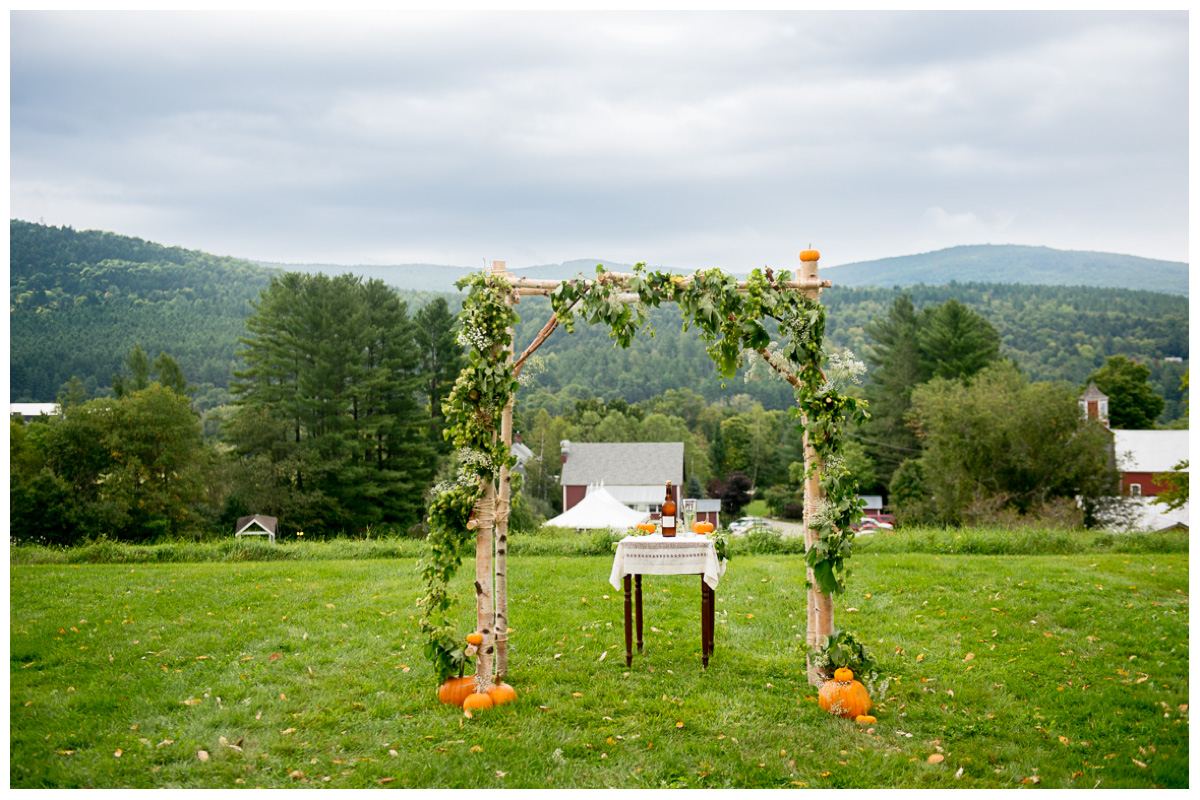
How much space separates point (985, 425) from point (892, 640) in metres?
18.1

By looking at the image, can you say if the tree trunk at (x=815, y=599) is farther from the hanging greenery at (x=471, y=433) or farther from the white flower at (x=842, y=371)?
the hanging greenery at (x=471, y=433)

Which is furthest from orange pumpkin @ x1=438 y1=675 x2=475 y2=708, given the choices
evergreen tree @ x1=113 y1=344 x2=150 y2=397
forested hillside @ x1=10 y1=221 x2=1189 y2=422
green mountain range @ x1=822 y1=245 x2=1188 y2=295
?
green mountain range @ x1=822 y1=245 x2=1188 y2=295

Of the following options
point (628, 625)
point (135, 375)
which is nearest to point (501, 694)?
point (628, 625)

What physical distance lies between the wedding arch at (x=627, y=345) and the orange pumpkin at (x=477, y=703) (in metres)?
0.13

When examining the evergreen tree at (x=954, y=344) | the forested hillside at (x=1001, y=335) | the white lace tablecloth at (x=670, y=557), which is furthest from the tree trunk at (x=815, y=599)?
the forested hillside at (x=1001, y=335)

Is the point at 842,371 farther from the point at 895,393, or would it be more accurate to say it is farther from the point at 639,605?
the point at 895,393

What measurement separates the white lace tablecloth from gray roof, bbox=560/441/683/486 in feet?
104

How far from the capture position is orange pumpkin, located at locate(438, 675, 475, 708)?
484cm

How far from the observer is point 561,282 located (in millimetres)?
5102

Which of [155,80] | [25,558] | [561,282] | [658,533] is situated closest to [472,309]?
[561,282]

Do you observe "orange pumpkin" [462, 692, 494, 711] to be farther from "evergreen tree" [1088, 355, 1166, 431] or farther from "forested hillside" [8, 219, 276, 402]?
"forested hillside" [8, 219, 276, 402]

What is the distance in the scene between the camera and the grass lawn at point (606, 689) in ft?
12.8

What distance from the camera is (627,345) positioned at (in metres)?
4.87

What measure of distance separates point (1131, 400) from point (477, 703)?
148ft
